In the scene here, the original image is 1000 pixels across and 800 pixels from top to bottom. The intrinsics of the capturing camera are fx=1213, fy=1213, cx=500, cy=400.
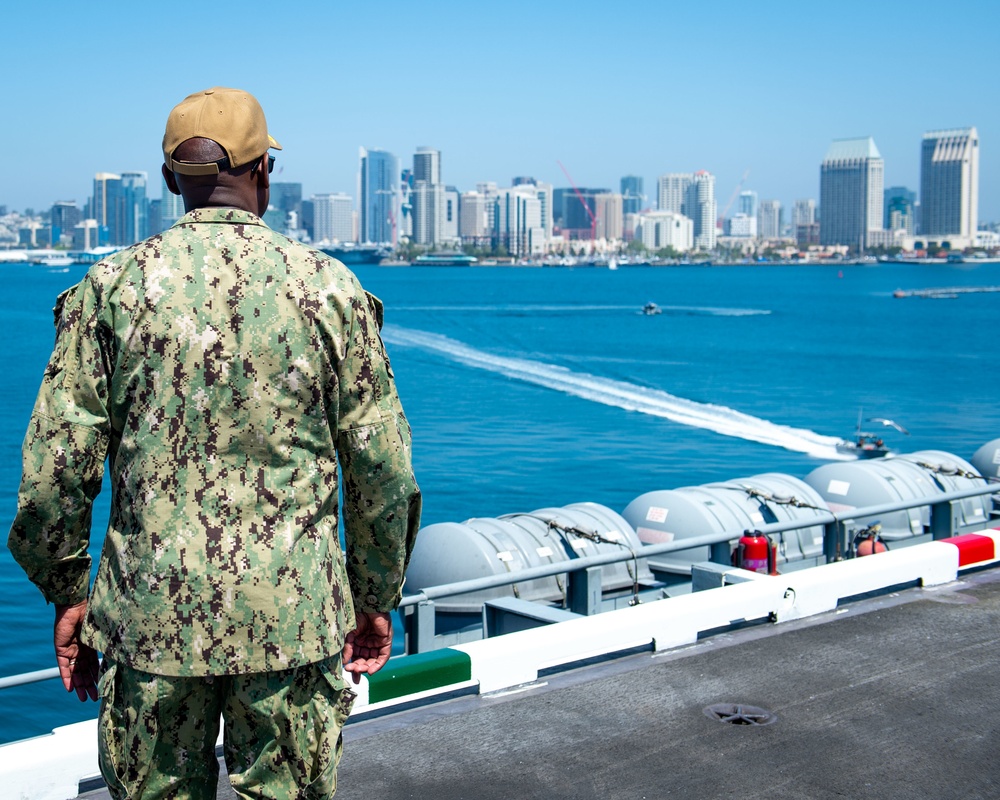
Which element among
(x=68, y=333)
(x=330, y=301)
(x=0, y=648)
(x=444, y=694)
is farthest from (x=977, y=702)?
(x=0, y=648)

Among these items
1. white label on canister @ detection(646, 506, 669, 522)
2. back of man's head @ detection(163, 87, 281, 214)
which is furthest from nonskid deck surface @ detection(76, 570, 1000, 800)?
white label on canister @ detection(646, 506, 669, 522)

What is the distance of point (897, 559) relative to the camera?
8.17 metres

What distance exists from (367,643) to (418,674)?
9.73 feet

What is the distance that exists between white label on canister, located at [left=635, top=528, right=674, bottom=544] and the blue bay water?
834 cm

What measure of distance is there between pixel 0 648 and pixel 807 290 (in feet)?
514

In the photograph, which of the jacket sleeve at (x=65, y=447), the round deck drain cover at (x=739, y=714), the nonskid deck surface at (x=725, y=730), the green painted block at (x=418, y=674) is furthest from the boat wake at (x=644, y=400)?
the jacket sleeve at (x=65, y=447)

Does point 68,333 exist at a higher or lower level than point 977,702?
higher

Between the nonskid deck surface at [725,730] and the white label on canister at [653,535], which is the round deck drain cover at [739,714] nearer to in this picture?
the nonskid deck surface at [725,730]

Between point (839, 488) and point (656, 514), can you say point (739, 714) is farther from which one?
point (839, 488)

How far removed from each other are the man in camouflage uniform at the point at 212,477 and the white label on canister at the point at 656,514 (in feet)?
28.7

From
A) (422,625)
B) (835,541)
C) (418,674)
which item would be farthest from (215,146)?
(835,541)

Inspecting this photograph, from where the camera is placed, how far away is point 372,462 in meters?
2.73

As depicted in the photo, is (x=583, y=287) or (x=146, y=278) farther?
(x=583, y=287)

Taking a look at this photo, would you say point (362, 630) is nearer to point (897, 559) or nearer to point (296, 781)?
point (296, 781)
